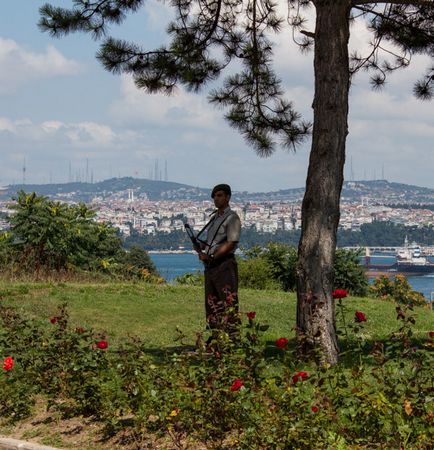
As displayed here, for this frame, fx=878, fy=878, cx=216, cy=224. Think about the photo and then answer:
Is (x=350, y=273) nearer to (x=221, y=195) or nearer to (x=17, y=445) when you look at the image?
(x=221, y=195)

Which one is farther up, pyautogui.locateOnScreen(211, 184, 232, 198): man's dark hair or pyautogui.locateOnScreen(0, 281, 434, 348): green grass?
pyautogui.locateOnScreen(211, 184, 232, 198): man's dark hair

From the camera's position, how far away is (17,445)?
19.4ft

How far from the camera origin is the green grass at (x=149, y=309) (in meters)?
12.4

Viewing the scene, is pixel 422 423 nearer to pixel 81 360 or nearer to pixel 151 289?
pixel 81 360

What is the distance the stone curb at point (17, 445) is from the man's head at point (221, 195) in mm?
3424

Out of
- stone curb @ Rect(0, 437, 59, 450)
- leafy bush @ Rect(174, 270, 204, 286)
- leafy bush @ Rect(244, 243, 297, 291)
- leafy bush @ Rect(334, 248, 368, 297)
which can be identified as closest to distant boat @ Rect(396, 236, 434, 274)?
Result: leafy bush @ Rect(334, 248, 368, 297)

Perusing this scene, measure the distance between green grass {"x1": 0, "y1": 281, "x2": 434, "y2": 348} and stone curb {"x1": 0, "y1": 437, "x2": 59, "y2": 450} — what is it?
474 cm

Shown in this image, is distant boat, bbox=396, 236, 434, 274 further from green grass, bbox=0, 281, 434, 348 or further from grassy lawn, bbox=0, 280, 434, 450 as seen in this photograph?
green grass, bbox=0, 281, 434, 348

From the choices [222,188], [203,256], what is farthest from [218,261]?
[222,188]

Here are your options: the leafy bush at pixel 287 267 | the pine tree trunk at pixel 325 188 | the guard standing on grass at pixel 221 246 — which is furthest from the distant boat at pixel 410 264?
the pine tree trunk at pixel 325 188

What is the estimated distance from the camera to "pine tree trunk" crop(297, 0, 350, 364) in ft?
26.5

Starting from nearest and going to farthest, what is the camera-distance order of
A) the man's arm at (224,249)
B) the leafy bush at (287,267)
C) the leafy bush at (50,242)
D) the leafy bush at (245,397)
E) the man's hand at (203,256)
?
1. the leafy bush at (245,397)
2. the man's arm at (224,249)
3. the man's hand at (203,256)
4. the leafy bush at (50,242)
5. the leafy bush at (287,267)

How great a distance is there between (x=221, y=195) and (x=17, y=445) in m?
3.56

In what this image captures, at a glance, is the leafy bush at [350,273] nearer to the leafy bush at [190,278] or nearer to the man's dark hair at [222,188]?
the leafy bush at [190,278]
